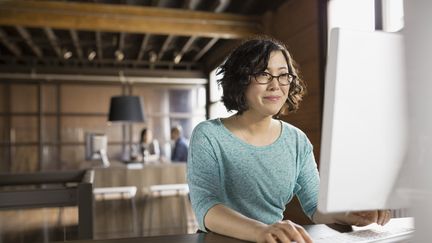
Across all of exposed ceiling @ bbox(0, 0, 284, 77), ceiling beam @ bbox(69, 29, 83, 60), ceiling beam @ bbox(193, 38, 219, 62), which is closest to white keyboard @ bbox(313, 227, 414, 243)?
exposed ceiling @ bbox(0, 0, 284, 77)

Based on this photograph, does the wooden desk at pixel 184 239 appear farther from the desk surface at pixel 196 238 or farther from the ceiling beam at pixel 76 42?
the ceiling beam at pixel 76 42

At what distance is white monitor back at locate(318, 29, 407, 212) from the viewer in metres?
0.64

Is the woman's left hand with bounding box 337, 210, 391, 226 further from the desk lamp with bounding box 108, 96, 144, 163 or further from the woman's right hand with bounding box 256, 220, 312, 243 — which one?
the desk lamp with bounding box 108, 96, 144, 163

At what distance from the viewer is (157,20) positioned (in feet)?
16.9

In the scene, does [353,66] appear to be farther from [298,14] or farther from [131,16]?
[131,16]

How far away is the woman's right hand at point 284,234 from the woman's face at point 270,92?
0.39 m

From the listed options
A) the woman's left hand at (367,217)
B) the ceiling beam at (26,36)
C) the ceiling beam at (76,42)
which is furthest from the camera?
the ceiling beam at (76,42)

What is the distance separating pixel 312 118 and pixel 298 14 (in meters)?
1.18

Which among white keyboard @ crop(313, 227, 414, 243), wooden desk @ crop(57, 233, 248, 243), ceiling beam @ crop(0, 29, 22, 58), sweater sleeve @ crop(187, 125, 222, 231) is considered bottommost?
wooden desk @ crop(57, 233, 248, 243)

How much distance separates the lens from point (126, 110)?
5.54 metres

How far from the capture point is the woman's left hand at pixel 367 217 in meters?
1.05

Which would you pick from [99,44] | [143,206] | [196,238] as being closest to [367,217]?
[196,238]

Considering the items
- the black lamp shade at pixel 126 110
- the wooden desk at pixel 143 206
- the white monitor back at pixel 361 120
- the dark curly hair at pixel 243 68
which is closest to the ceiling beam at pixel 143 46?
the black lamp shade at pixel 126 110

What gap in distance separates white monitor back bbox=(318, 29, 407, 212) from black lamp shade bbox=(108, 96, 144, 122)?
5030 mm
